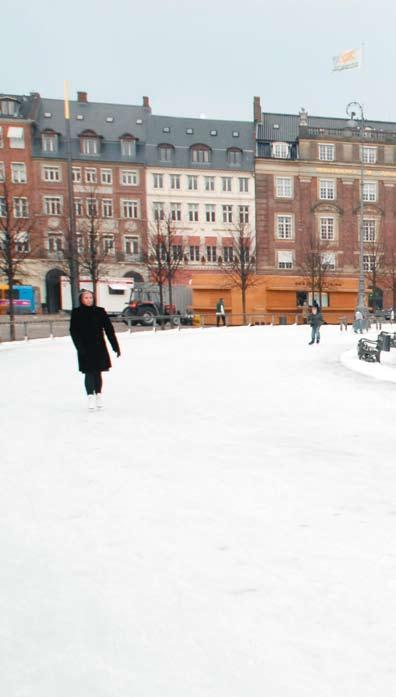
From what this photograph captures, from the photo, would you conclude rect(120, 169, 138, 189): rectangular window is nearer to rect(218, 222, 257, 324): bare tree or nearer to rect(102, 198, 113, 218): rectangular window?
rect(102, 198, 113, 218): rectangular window

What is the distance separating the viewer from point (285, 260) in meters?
58.3

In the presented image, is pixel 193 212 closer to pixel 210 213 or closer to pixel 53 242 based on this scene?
pixel 210 213

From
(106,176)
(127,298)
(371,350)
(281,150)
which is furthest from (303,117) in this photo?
(371,350)

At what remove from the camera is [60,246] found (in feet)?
173

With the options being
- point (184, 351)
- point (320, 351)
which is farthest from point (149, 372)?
point (320, 351)

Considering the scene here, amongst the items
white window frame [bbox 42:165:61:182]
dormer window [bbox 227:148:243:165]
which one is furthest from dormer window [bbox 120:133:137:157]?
dormer window [bbox 227:148:243:165]

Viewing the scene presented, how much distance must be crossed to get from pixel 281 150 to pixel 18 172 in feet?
78.0

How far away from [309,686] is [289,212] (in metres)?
58.5

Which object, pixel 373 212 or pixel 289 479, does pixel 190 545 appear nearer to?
pixel 289 479

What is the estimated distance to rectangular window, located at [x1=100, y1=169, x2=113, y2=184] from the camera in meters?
56.7

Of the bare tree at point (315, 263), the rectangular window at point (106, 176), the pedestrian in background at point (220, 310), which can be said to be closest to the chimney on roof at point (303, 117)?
the bare tree at point (315, 263)

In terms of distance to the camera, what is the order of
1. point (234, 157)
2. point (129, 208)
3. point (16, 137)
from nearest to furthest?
point (16, 137)
point (129, 208)
point (234, 157)

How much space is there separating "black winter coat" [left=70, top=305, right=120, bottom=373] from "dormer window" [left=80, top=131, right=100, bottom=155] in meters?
52.1

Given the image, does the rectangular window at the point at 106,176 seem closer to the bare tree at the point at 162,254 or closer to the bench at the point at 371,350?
the bare tree at the point at 162,254
